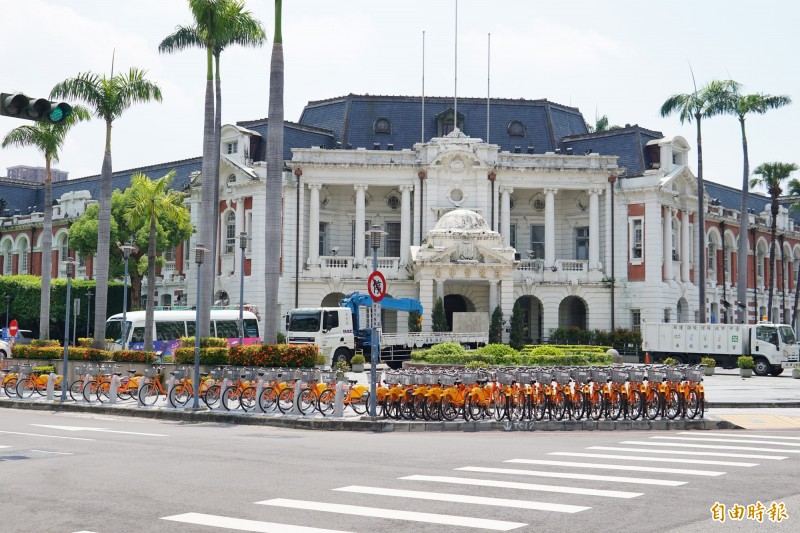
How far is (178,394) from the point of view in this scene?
84.5ft

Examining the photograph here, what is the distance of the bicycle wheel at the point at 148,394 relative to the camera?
85.9 feet

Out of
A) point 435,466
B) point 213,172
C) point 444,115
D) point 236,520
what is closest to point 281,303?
point 444,115

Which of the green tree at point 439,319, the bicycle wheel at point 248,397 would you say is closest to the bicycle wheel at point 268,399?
the bicycle wheel at point 248,397

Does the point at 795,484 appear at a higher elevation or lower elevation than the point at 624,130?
lower

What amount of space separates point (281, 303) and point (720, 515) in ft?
149

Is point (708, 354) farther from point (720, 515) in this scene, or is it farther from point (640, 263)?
point (720, 515)

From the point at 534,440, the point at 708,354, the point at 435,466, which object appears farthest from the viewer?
the point at 708,354

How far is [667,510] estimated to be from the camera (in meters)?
10.3

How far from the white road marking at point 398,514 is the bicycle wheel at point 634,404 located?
12.4 metres

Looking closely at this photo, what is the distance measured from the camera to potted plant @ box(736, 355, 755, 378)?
4344 centimetres

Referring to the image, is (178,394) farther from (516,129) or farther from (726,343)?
(516,129)

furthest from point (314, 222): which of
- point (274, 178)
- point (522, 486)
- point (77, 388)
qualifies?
point (522, 486)

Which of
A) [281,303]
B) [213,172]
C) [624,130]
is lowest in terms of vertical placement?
[281,303]

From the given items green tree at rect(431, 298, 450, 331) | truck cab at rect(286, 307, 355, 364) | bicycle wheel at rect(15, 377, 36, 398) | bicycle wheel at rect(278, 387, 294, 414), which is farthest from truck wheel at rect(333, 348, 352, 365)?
bicycle wheel at rect(278, 387, 294, 414)
